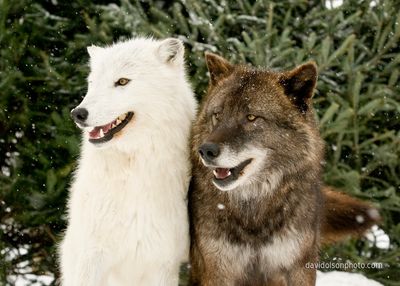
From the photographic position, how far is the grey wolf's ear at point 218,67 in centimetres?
441

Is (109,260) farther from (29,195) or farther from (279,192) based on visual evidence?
(29,195)

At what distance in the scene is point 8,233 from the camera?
24.0ft

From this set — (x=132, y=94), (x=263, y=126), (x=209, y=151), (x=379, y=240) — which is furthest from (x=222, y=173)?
(x=379, y=240)

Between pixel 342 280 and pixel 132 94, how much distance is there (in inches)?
129

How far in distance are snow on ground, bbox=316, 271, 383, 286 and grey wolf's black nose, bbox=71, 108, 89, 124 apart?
3.31 m

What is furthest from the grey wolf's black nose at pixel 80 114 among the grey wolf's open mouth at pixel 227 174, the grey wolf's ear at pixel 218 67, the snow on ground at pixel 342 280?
the snow on ground at pixel 342 280

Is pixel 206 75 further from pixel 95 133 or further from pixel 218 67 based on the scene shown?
pixel 95 133

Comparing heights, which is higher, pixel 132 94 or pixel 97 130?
pixel 132 94

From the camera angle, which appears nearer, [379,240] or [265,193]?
[265,193]

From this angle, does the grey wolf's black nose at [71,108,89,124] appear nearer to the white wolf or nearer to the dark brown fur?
the white wolf

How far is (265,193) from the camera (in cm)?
418

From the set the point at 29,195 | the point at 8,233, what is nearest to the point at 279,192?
the point at 29,195

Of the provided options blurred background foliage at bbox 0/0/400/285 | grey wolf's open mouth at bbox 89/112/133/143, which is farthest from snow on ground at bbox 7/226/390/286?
grey wolf's open mouth at bbox 89/112/133/143

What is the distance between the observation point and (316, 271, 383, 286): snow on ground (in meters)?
5.98
